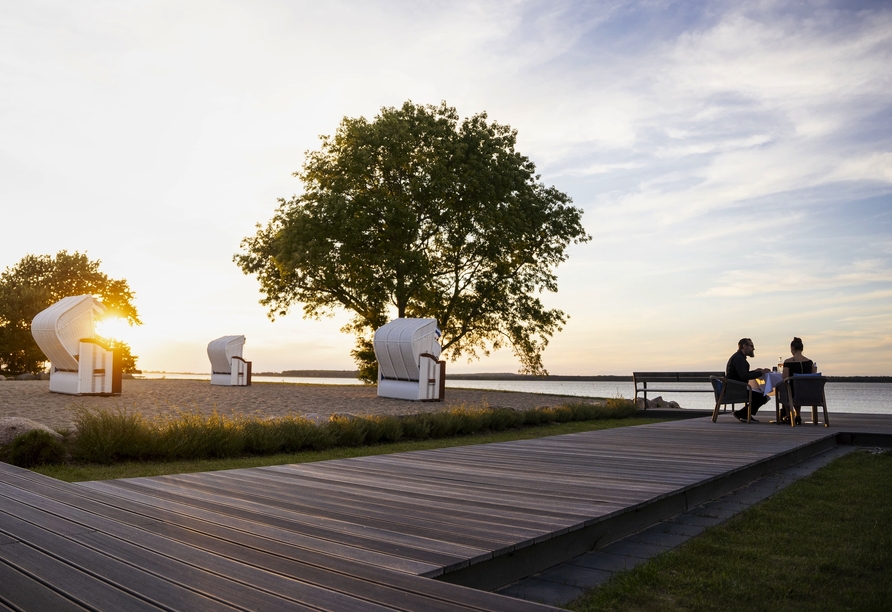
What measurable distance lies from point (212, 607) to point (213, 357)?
25.9m

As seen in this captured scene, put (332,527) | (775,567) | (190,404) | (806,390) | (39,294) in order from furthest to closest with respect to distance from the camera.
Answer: (39,294)
(190,404)
(806,390)
(775,567)
(332,527)

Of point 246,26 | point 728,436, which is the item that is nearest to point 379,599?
point 728,436

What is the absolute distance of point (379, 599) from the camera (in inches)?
90.5

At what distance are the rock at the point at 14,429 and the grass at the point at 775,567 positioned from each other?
720cm

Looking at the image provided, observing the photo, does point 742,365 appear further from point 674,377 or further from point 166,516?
point 166,516

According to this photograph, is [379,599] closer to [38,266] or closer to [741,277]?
[741,277]

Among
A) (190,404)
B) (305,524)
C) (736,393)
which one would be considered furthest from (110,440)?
(736,393)

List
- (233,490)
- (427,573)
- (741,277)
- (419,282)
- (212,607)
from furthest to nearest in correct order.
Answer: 1. (419,282)
2. (741,277)
3. (233,490)
4. (427,573)
5. (212,607)

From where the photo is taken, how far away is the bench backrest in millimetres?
18328

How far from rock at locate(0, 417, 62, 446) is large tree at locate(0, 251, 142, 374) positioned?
32.5 meters

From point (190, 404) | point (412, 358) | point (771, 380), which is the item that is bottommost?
point (190, 404)

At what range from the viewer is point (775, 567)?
369 cm

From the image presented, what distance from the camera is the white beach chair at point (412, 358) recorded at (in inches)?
773

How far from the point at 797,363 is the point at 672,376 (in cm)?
729
